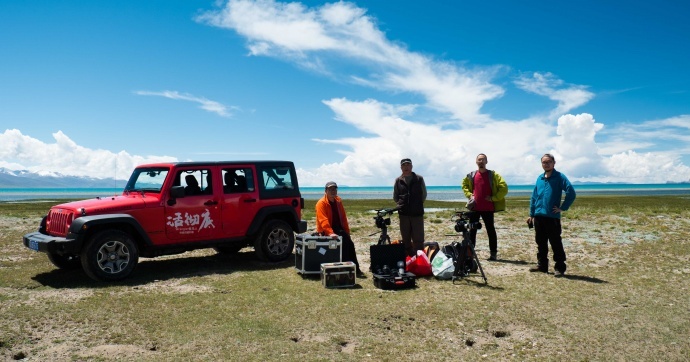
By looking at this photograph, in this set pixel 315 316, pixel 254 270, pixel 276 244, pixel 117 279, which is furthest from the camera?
pixel 276 244

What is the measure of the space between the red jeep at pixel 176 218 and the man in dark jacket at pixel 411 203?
253 centimetres

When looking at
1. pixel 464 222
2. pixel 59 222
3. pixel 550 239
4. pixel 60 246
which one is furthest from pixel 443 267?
pixel 59 222

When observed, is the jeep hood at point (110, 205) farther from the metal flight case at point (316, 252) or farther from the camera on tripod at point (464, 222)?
the camera on tripod at point (464, 222)

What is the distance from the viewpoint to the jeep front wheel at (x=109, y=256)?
8016 millimetres

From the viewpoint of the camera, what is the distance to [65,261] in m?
9.18

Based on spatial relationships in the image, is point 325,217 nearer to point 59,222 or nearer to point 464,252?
point 464,252

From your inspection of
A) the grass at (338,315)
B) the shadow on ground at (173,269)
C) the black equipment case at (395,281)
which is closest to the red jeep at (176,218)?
the shadow on ground at (173,269)

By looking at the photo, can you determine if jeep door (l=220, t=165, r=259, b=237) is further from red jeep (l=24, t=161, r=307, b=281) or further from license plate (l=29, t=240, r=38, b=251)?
license plate (l=29, t=240, r=38, b=251)

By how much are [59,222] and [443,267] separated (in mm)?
7267

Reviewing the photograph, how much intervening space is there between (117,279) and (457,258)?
21.1 ft

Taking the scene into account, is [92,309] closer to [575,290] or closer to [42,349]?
[42,349]

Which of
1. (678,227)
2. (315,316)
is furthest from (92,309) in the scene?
(678,227)

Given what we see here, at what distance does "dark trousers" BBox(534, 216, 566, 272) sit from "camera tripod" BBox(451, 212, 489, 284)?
1.20 meters

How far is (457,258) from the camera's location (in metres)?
8.79
